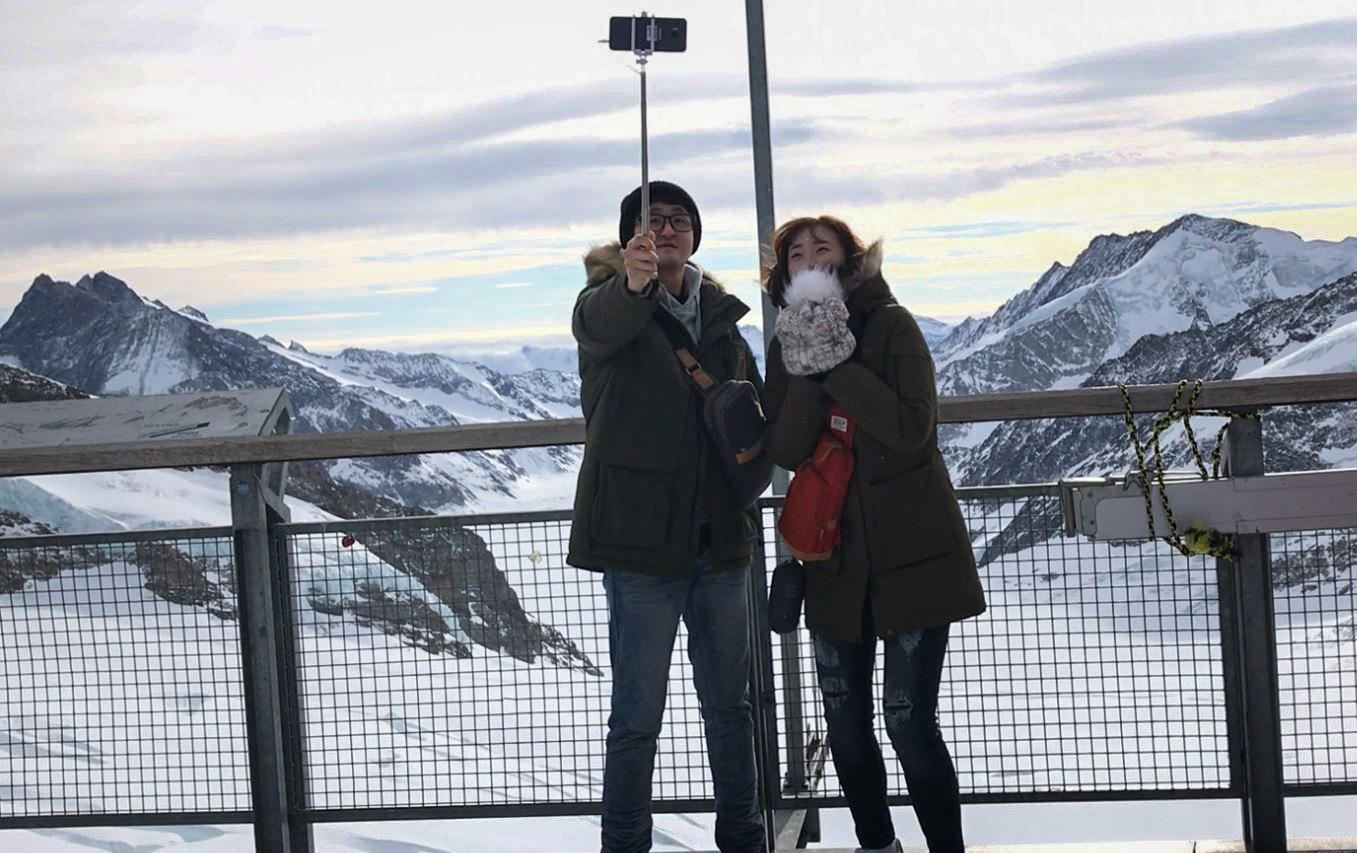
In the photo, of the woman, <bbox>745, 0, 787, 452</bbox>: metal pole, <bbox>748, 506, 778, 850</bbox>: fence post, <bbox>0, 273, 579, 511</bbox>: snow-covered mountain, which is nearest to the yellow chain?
the woman

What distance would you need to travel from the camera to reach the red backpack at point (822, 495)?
2.71 m

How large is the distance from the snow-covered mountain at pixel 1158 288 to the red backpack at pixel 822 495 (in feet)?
75.9

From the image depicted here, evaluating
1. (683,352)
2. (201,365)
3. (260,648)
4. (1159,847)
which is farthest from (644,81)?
(201,365)

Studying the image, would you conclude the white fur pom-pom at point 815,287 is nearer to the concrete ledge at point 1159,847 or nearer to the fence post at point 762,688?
the fence post at point 762,688

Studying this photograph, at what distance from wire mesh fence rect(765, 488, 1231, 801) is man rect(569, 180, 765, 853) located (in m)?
0.41

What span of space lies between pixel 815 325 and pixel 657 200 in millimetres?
411

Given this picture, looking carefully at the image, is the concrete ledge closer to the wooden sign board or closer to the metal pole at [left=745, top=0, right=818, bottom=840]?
the metal pole at [left=745, top=0, right=818, bottom=840]

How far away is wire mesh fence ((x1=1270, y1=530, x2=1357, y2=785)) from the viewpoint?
3100mm

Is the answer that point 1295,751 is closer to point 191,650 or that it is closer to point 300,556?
point 300,556

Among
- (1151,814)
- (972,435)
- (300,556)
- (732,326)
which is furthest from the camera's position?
(972,435)

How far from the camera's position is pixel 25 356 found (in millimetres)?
29500

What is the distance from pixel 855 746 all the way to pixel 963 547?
43cm

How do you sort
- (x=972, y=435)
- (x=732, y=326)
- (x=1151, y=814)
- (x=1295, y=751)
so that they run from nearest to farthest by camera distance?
(x=732, y=326) → (x=1295, y=751) → (x=1151, y=814) → (x=972, y=435)

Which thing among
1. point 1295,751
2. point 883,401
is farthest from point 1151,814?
point 883,401
